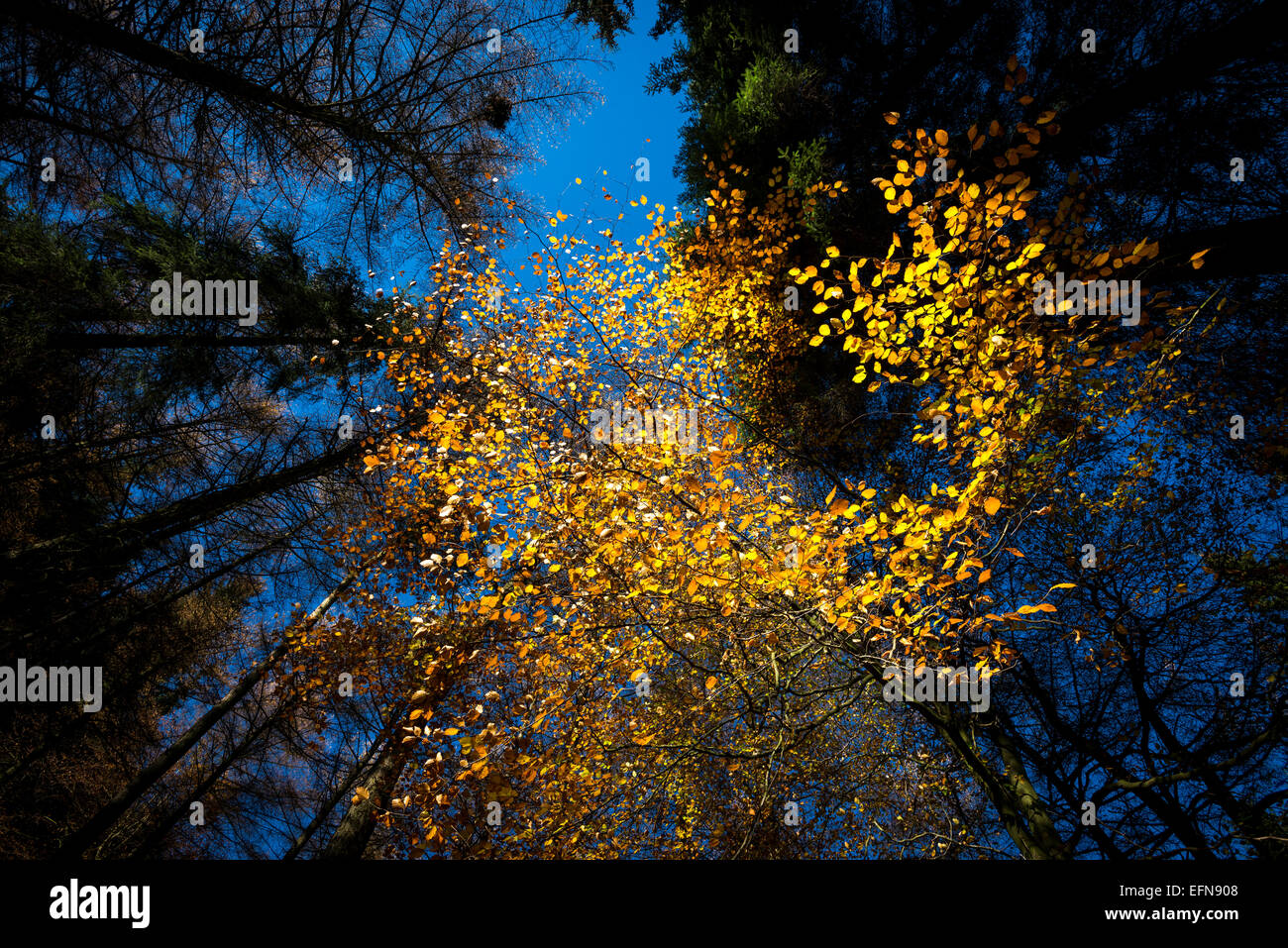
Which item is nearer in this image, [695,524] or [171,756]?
[695,524]

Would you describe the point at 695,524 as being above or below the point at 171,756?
above

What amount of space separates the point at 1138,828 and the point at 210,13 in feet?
47.7

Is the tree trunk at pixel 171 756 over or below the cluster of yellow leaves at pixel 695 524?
below

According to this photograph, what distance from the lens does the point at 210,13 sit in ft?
12.6

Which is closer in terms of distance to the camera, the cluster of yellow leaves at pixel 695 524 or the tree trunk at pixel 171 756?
the cluster of yellow leaves at pixel 695 524

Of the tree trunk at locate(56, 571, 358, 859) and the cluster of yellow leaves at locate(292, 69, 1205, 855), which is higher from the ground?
the cluster of yellow leaves at locate(292, 69, 1205, 855)

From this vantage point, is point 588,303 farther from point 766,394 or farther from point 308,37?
point 766,394

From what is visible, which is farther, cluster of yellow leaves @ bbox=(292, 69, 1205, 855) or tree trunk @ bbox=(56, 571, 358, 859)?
tree trunk @ bbox=(56, 571, 358, 859)

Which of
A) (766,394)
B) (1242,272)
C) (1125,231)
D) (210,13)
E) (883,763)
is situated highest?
(210,13)

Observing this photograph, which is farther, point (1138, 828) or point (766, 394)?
point (766, 394)
